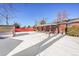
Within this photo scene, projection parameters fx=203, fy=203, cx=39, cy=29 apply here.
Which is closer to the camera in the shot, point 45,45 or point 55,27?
point 45,45

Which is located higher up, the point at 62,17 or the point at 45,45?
the point at 62,17

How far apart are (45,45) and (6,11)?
1.12 m

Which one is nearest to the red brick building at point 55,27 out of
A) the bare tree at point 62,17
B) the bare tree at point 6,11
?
the bare tree at point 62,17

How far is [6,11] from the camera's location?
4383 mm

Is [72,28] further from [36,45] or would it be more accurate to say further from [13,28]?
[13,28]

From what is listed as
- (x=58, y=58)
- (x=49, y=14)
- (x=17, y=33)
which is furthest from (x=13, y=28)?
(x=58, y=58)

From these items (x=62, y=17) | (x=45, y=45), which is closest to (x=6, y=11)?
(x=45, y=45)

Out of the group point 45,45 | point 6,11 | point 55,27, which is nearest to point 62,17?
point 55,27

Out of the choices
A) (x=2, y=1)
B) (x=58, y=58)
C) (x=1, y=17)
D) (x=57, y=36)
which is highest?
(x=2, y=1)

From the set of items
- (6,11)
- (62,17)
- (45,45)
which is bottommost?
(45,45)

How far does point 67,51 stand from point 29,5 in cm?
126

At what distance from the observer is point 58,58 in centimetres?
419

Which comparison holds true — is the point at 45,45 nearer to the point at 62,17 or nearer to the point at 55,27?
the point at 55,27

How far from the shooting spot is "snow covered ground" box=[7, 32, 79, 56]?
13.9ft
